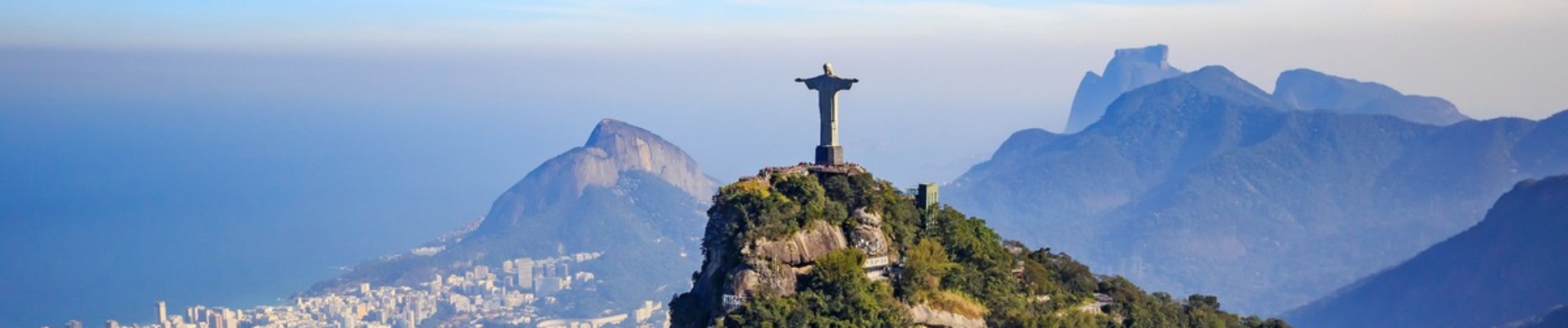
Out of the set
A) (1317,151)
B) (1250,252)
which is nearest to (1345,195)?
(1317,151)

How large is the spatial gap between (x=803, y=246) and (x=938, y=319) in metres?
3.41

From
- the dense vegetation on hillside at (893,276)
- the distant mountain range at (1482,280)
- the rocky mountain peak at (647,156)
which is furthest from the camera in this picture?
the rocky mountain peak at (647,156)

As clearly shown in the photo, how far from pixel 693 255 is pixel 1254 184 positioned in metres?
64.1

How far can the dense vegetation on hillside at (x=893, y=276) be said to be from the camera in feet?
Result: 120

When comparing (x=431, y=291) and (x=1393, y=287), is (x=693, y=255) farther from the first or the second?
(x=1393, y=287)

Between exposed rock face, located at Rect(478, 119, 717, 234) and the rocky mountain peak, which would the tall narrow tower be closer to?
exposed rock face, located at Rect(478, 119, 717, 234)

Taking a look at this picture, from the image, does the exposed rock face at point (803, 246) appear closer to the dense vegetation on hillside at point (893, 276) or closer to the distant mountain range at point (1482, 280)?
the dense vegetation on hillside at point (893, 276)

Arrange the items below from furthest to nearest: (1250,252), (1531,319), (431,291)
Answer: (1250,252) < (431,291) < (1531,319)

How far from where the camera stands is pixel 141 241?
194 m

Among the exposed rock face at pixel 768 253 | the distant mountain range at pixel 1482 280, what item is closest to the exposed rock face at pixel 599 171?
the distant mountain range at pixel 1482 280

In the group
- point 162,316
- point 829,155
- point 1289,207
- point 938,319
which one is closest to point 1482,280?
point 1289,207

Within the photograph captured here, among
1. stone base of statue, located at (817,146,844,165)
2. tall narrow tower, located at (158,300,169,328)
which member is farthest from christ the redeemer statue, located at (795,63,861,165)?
tall narrow tower, located at (158,300,169,328)

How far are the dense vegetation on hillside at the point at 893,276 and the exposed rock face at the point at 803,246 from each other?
18 centimetres

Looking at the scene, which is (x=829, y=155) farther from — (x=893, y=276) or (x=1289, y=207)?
(x=1289, y=207)
